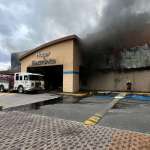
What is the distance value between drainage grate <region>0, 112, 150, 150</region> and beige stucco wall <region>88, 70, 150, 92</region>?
17592 millimetres

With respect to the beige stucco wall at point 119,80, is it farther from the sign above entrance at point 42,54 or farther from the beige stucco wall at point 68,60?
the sign above entrance at point 42,54

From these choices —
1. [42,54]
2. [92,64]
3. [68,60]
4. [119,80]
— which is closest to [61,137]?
[68,60]

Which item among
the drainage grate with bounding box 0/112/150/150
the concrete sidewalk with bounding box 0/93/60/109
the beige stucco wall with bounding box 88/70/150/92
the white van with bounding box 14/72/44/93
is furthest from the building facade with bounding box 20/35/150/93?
the drainage grate with bounding box 0/112/150/150

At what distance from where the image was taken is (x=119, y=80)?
2469cm

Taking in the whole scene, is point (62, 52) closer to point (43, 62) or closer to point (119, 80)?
point (43, 62)

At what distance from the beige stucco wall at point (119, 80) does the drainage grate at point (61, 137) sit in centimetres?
1759

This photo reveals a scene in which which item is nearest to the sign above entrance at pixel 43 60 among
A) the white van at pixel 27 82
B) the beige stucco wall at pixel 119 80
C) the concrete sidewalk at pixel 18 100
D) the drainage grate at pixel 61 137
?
the white van at pixel 27 82

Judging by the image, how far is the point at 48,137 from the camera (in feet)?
18.2

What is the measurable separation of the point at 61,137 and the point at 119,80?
65.2 feet

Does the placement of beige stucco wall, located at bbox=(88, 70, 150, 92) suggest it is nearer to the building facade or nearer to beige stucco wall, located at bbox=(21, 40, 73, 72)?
the building facade

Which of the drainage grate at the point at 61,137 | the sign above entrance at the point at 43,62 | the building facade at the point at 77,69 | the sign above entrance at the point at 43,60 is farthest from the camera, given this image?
the sign above entrance at the point at 43,60

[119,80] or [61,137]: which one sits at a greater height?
[119,80]

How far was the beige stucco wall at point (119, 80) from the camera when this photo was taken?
23.1m

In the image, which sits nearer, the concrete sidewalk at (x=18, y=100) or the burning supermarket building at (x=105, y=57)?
the concrete sidewalk at (x=18, y=100)
